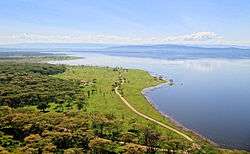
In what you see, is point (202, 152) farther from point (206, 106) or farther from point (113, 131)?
point (206, 106)

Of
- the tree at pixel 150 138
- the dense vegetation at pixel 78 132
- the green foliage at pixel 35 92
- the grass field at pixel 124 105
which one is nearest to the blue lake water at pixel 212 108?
the grass field at pixel 124 105

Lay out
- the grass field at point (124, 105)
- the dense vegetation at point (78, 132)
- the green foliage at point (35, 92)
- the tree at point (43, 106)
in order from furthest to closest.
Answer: the green foliage at point (35, 92)
the tree at point (43, 106)
the grass field at point (124, 105)
the dense vegetation at point (78, 132)

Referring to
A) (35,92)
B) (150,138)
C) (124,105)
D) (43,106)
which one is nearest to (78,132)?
(150,138)

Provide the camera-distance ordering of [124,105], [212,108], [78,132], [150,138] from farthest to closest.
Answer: [212,108]
[124,105]
[150,138]
[78,132]

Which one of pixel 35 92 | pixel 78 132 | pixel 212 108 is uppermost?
pixel 35 92

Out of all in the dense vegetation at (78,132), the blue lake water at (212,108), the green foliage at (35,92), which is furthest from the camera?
the green foliage at (35,92)

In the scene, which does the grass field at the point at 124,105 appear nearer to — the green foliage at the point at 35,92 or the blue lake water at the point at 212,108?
the blue lake water at the point at 212,108

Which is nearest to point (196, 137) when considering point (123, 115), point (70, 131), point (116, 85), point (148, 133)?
point (148, 133)

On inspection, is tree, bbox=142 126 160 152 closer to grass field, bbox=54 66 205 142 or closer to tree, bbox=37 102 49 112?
grass field, bbox=54 66 205 142

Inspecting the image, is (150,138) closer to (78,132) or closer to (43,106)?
(78,132)

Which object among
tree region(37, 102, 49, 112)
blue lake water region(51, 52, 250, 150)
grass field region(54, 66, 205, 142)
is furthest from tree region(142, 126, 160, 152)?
tree region(37, 102, 49, 112)

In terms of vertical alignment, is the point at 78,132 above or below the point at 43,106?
above
